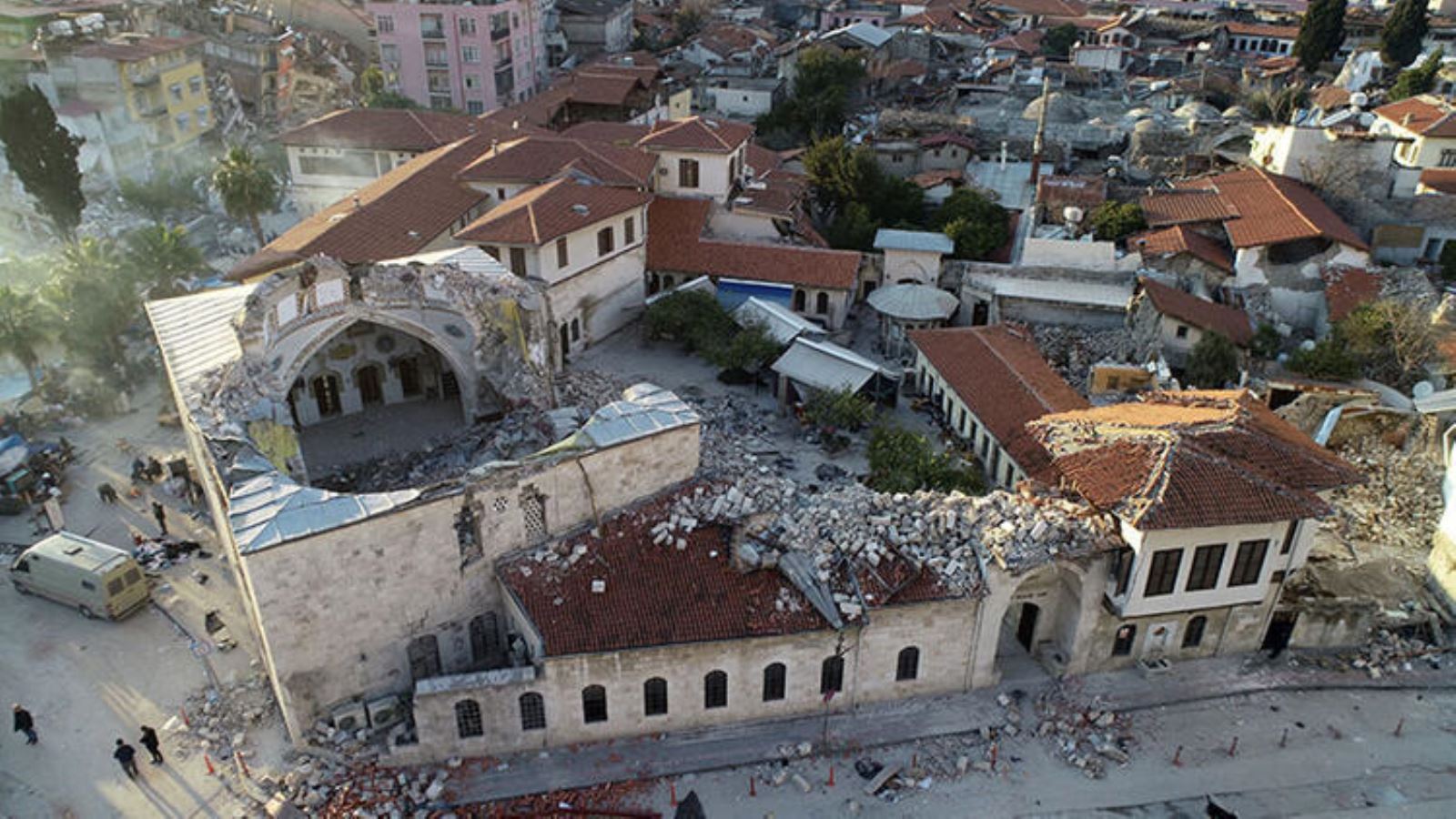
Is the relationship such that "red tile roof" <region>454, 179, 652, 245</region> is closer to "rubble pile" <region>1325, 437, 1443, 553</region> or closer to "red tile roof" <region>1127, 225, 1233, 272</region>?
"red tile roof" <region>1127, 225, 1233, 272</region>

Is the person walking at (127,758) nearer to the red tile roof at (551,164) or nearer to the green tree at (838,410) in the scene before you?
the green tree at (838,410)

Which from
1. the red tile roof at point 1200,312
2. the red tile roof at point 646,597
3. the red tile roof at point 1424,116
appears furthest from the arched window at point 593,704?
the red tile roof at point 1424,116

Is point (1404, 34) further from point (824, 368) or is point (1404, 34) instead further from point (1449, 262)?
point (824, 368)

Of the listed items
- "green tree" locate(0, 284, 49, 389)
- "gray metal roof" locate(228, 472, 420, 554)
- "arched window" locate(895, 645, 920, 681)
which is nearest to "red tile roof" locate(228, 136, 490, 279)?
"green tree" locate(0, 284, 49, 389)

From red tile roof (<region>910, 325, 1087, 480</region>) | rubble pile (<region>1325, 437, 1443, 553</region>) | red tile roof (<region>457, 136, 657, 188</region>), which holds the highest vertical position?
red tile roof (<region>457, 136, 657, 188</region>)

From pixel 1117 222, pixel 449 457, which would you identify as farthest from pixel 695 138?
pixel 449 457

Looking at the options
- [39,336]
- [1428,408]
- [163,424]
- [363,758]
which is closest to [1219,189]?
[1428,408]

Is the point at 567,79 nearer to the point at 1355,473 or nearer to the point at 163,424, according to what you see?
the point at 163,424
